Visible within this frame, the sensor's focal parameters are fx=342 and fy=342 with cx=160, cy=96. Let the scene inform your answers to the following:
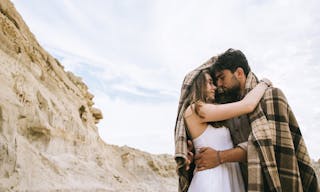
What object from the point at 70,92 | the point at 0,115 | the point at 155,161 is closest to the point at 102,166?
the point at 70,92

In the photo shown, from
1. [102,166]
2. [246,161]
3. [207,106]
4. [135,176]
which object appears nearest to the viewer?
[246,161]

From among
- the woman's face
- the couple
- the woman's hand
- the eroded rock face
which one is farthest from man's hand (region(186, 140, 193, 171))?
the eroded rock face

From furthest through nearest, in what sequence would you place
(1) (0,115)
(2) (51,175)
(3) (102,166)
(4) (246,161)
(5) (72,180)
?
(3) (102,166) < (5) (72,180) < (2) (51,175) < (1) (0,115) < (4) (246,161)

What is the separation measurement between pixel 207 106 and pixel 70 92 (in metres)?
16.6

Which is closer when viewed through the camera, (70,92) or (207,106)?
(207,106)

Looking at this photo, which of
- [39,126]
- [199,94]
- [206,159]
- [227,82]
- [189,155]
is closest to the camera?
[206,159]

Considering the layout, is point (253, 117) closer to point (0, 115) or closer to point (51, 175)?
point (0, 115)

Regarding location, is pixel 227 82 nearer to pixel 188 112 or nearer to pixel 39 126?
pixel 188 112

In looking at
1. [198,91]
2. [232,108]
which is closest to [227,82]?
[198,91]

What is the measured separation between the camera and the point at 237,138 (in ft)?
9.00

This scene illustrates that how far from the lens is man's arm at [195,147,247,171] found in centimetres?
253

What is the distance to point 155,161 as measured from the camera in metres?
→ 27.6

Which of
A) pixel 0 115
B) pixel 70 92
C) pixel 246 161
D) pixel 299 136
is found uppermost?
pixel 70 92

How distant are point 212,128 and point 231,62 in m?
0.64
